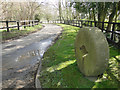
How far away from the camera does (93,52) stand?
10.1ft

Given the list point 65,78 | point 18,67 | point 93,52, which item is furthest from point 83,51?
point 18,67

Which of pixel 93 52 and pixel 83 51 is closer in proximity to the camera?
pixel 93 52

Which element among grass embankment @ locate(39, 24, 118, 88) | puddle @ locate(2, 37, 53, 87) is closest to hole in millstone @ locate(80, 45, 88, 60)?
grass embankment @ locate(39, 24, 118, 88)

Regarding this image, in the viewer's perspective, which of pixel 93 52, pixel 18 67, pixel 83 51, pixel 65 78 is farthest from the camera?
pixel 18 67

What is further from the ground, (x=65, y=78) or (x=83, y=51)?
(x=83, y=51)

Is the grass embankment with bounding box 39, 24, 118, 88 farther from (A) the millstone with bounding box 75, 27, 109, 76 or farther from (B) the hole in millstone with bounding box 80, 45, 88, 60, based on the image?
(B) the hole in millstone with bounding box 80, 45, 88, 60

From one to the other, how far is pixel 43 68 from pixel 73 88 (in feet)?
5.40

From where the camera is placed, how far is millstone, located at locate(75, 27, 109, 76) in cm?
299

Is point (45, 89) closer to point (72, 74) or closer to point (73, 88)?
point (73, 88)

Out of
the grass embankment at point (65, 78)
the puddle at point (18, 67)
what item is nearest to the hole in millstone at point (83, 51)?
the grass embankment at point (65, 78)

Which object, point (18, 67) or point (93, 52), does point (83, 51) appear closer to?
point (93, 52)

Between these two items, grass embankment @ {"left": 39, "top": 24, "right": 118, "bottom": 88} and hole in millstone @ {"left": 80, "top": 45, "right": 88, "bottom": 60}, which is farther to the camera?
hole in millstone @ {"left": 80, "top": 45, "right": 88, "bottom": 60}

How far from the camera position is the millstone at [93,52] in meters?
2.99

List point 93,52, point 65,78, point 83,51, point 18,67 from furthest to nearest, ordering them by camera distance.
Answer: point 18,67 → point 83,51 → point 65,78 → point 93,52
